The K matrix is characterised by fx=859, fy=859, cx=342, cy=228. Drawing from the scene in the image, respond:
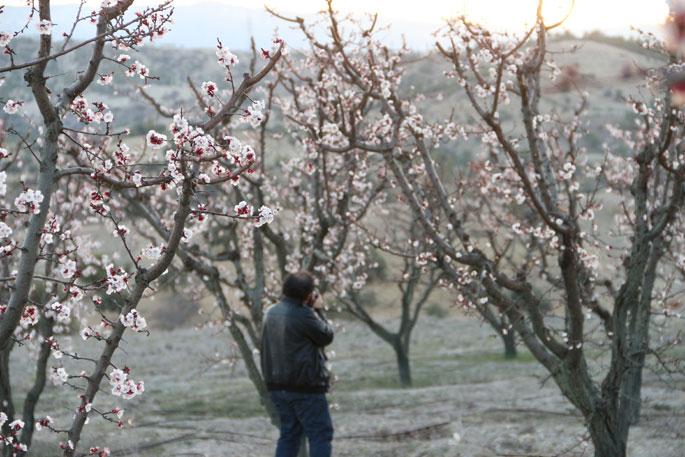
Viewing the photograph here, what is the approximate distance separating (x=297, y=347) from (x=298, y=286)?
1.59ft

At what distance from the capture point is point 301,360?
6836mm

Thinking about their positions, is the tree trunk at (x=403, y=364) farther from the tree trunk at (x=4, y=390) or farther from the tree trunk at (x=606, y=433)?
the tree trunk at (x=606, y=433)

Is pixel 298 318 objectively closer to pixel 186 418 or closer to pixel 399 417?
pixel 399 417

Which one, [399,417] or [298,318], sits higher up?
[298,318]

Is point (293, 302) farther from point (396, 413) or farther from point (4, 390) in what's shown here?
point (396, 413)

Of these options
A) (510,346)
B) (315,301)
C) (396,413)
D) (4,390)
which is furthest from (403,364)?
(315,301)

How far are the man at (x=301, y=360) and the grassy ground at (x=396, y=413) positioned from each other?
2220mm

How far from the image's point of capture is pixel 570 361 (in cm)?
752

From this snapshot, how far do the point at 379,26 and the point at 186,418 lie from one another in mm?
7442

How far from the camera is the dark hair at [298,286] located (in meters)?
6.90

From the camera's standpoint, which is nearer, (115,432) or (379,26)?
(379,26)

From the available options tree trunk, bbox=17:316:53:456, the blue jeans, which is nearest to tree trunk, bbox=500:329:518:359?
tree trunk, bbox=17:316:53:456

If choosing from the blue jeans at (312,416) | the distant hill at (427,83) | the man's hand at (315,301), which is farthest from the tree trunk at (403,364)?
the distant hill at (427,83)

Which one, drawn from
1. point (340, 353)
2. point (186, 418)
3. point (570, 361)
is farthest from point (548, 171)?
point (340, 353)
